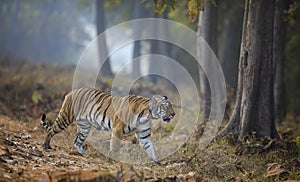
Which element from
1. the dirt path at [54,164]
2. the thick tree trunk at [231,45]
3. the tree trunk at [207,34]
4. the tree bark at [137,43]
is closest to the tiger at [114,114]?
the dirt path at [54,164]

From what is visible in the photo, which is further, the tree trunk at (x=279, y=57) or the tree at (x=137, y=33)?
the tree at (x=137, y=33)

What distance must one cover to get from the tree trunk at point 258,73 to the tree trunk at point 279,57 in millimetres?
5489

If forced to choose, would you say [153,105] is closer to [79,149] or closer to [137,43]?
[79,149]

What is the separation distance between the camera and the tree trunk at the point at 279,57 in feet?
55.4

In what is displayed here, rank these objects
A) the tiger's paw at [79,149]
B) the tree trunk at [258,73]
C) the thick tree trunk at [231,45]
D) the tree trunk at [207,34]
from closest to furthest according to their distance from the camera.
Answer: the tiger's paw at [79,149]
the tree trunk at [258,73]
the tree trunk at [207,34]
the thick tree trunk at [231,45]

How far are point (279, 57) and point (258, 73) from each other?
7.42m

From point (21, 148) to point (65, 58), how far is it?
75321 millimetres

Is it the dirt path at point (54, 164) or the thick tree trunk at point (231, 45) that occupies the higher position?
the thick tree trunk at point (231, 45)

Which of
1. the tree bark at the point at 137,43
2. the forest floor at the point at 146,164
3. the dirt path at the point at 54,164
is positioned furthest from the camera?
the tree bark at the point at 137,43

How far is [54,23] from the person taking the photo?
62.2 metres

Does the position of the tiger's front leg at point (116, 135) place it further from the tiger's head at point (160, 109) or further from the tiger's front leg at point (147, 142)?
the tiger's head at point (160, 109)

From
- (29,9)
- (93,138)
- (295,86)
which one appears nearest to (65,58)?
(29,9)

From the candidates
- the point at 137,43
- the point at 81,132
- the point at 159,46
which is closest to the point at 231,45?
the point at 159,46

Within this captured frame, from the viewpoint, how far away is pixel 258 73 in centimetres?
1136
